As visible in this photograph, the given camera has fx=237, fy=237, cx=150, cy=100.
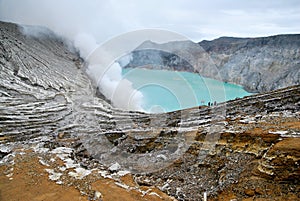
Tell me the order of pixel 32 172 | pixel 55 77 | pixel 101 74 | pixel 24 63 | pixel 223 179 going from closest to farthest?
pixel 223 179
pixel 32 172
pixel 24 63
pixel 55 77
pixel 101 74

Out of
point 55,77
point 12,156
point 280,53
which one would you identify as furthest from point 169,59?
point 12,156

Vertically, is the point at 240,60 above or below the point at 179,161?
above

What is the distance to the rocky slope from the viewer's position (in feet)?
180

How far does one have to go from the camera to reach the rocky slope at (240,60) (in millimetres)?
54906

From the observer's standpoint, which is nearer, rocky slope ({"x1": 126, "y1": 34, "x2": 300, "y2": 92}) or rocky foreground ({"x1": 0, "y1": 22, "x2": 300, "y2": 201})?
rocky foreground ({"x1": 0, "y1": 22, "x2": 300, "y2": 201})

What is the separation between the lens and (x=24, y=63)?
31.6m

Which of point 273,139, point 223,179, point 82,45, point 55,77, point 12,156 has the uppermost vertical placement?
point 82,45

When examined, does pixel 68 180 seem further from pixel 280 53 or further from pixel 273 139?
pixel 280 53

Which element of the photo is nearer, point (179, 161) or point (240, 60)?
point (179, 161)

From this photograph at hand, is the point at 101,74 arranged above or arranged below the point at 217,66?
below

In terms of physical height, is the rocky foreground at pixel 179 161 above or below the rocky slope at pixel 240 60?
below

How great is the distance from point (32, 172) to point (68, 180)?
1630mm

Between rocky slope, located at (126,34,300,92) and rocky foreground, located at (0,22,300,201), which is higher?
rocky slope, located at (126,34,300,92)

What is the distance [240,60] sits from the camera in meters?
66.8
